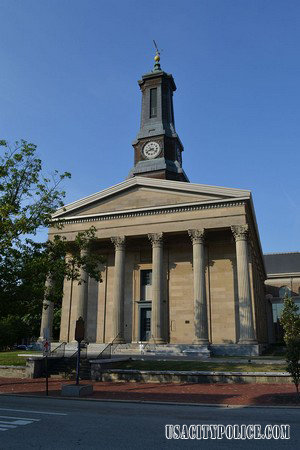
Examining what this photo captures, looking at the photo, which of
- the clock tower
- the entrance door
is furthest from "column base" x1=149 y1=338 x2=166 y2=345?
the clock tower

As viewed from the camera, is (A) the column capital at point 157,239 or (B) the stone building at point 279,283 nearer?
(A) the column capital at point 157,239

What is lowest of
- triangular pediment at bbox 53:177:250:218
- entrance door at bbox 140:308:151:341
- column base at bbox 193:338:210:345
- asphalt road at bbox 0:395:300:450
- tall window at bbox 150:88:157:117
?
asphalt road at bbox 0:395:300:450

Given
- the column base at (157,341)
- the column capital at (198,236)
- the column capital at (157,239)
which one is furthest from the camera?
the column capital at (157,239)

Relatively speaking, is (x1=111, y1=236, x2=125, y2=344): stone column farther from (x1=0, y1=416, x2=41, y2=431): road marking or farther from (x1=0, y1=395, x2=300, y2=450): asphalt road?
(x1=0, y1=416, x2=41, y2=431): road marking

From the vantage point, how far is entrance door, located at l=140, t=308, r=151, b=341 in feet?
115

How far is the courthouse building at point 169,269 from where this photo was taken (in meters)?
31.1

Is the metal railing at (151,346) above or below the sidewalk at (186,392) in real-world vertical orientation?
above

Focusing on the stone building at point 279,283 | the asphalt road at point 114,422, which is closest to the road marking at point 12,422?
the asphalt road at point 114,422

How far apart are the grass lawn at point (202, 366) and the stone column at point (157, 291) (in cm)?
797

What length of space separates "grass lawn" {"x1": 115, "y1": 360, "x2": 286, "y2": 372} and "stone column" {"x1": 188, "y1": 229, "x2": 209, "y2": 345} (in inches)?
294

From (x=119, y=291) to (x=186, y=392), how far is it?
16.9 m

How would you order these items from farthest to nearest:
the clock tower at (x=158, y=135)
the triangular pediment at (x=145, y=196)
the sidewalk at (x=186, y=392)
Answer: the clock tower at (x=158, y=135) → the triangular pediment at (x=145, y=196) → the sidewalk at (x=186, y=392)

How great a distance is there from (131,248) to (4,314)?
61.7ft

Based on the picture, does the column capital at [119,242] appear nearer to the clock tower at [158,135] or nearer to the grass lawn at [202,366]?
the clock tower at [158,135]
